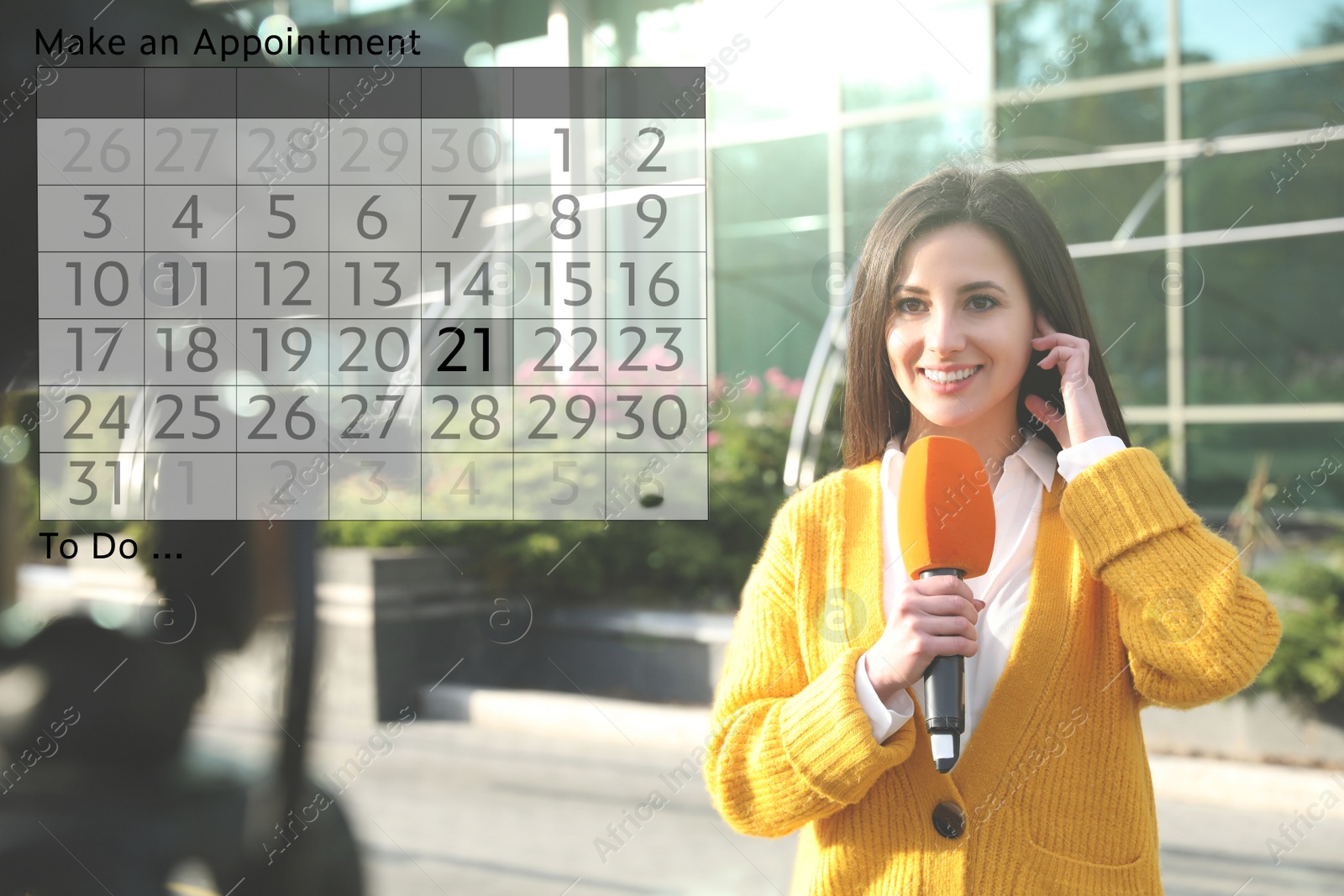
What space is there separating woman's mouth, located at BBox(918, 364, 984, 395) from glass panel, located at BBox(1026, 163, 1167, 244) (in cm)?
583

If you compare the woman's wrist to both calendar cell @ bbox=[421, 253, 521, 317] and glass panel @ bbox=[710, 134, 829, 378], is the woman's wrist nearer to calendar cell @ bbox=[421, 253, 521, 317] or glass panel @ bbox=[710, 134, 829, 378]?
calendar cell @ bbox=[421, 253, 521, 317]

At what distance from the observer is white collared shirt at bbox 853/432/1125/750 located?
3.56 feet

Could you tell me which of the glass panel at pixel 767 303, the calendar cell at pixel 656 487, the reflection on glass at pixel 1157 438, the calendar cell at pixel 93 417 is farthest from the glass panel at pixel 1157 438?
the calendar cell at pixel 93 417

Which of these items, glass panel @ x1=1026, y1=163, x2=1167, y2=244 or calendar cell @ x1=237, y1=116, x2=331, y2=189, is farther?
glass panel @ x1=1026, y1=163, x2=1167, y2=244

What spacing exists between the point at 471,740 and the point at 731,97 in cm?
427

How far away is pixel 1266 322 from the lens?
6340 mm

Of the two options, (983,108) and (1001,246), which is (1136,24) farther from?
(1001,246)

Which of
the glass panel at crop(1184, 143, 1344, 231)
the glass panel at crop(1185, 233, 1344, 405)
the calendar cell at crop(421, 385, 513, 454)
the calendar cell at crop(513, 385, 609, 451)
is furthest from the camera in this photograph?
the glass panel at crop(1185, 233, 1344, 405)

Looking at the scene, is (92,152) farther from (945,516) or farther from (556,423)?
(556,423)

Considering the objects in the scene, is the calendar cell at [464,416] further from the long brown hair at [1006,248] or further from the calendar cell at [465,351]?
the long brown hair at [1006,248]

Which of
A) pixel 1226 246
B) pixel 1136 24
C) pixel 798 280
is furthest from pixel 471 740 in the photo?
pixel 1136 24

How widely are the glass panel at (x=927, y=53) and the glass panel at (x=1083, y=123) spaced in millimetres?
329
